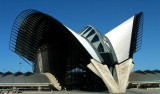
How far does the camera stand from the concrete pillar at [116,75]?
88.1ft

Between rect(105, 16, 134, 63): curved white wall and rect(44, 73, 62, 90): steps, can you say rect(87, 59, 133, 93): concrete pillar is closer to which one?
rect(105, 16, 134, 63): curved white wall

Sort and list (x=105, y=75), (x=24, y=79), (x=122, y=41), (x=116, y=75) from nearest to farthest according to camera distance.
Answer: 1. (x=105, y=75)
2. (x=116, y=75)
3. (x=122, y=41)
4. (x=24, y=79)

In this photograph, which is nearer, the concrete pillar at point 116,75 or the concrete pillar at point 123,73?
the concrete pillar at point 116,75

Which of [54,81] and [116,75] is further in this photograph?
[54,81]

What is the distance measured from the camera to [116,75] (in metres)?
29.0

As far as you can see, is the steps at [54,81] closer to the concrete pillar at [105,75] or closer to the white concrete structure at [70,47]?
the white concrete structure at [70,47]

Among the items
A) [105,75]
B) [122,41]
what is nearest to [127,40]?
[122,41]

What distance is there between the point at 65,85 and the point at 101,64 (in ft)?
38.7

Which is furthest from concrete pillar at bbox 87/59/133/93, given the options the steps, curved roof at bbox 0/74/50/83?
curved roof at bbox 0/74/50/83

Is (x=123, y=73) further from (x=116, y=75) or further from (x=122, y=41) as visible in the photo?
(x=122, y=41)

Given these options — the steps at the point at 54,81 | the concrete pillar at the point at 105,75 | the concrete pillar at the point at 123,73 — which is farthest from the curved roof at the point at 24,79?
the concrete pillar at the point at 123,73

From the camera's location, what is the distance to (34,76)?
40375 mm

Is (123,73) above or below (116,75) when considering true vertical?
above

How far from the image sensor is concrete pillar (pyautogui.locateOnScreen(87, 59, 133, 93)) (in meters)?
26.9
